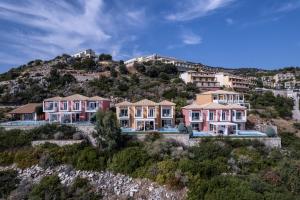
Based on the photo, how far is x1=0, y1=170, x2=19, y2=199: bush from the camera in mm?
30658

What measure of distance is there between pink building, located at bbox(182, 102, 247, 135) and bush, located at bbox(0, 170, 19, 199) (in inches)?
770

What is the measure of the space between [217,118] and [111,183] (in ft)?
49.3

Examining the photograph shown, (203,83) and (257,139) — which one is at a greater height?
(203,83)

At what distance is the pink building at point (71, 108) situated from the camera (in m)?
44.0

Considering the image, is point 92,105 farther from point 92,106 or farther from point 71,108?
point 71,108

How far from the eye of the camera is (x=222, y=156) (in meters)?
33.0

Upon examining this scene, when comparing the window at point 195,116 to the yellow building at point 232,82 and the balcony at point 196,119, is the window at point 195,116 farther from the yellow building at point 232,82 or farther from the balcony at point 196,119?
the yellow building at point 232,82

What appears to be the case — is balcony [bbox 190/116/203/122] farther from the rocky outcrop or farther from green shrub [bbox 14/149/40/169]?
green shrub [bbox 14/149/40/169]

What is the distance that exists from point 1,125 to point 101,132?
1154 centimetres

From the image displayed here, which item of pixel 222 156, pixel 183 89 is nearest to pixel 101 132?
pixel 222 156

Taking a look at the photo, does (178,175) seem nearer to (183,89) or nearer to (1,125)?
(1,125)

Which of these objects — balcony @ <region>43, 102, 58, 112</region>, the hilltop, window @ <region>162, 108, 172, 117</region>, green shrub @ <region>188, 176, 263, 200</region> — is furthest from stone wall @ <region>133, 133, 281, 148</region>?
the hilltop

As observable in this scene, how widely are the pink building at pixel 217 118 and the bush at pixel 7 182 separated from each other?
19.6 metres

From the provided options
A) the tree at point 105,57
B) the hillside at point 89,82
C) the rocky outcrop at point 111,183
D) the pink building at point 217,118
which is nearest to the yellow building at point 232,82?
the hillside at point 89,82
